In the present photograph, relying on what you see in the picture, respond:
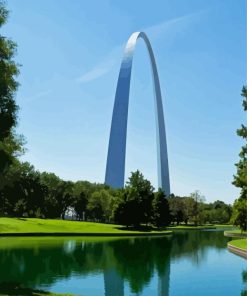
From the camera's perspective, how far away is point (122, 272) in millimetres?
25500

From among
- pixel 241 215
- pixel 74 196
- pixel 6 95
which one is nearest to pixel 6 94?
pixel 6 95

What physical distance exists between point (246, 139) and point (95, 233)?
2639cm

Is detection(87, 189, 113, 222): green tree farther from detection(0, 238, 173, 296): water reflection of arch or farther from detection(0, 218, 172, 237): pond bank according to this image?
detection(0, 238, 173, 296): water reflection of arch

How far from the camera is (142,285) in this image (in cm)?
2152

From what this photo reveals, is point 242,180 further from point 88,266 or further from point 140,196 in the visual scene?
point 140,196

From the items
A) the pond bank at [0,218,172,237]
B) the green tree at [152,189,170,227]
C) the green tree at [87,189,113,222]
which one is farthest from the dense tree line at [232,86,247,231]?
the green tree at [87,189,113,222]

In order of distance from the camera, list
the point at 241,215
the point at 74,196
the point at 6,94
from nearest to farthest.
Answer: the point at 6,94 → the point at 241,215 → the point at 74,196

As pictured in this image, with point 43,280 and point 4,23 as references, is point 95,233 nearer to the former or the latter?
point 43,280

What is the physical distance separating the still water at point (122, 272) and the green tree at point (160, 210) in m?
42.7

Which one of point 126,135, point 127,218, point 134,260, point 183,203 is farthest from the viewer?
point 183,203

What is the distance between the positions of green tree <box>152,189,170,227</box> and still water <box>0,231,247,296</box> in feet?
140

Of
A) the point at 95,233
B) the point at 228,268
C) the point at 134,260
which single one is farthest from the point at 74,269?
the point at 95,233

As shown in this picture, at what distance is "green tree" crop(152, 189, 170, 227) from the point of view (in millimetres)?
80750

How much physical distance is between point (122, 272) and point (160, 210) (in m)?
57.1
